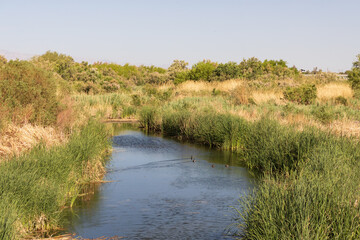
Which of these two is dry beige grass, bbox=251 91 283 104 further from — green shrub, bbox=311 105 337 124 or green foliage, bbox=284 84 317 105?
green shrub, bbox=311 105 337 124

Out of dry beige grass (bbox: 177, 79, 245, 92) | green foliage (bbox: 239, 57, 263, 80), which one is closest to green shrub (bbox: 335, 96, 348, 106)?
dry beige grass (bbox: 177, 79, 245, 92)

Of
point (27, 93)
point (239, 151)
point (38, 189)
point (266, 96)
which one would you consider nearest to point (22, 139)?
point (27, 93)

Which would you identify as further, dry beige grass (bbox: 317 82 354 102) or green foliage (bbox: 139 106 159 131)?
dry beige grass (bbox: 317 82 354 102)

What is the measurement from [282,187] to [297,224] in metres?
1.57

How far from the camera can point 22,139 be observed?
12508 millimetres

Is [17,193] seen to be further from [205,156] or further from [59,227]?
[205,156]

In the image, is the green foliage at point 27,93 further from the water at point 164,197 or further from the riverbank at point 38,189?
the water at point 164,197

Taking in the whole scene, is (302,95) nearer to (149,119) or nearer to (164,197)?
(149,119)

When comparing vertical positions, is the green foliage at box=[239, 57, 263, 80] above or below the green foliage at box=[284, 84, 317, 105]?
above

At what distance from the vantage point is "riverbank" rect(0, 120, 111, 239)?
7543 mm

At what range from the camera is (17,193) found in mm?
8289

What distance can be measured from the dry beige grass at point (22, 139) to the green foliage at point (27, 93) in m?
0.89

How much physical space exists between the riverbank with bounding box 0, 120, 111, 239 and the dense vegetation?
0.02 meters

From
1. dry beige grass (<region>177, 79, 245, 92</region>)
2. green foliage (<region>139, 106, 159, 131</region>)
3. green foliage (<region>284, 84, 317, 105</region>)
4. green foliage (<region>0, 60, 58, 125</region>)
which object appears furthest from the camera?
dry beige grass (<region>177, 79, 245, 92</region>)
